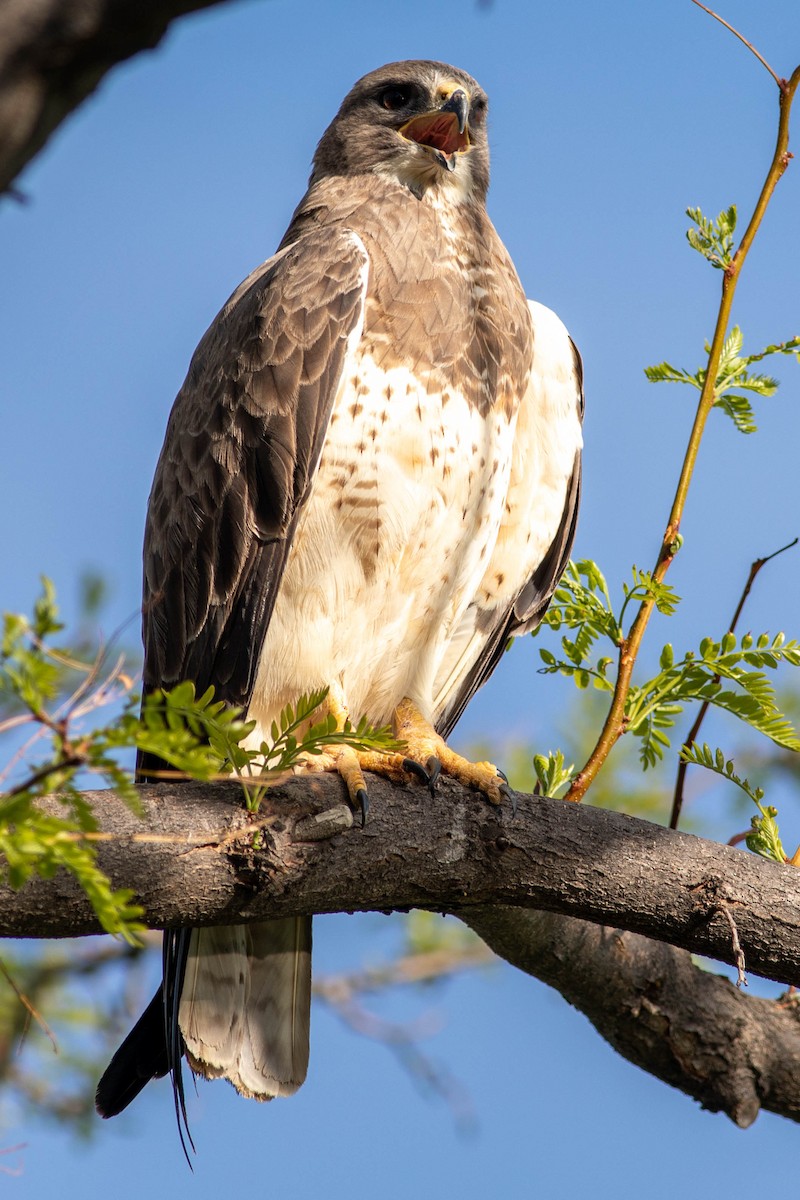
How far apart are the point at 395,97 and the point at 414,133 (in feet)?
0.66

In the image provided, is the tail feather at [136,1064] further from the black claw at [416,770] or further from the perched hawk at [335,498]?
the black claw at [416,770]

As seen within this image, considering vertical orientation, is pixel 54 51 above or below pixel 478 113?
below

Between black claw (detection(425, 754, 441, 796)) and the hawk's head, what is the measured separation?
205cm

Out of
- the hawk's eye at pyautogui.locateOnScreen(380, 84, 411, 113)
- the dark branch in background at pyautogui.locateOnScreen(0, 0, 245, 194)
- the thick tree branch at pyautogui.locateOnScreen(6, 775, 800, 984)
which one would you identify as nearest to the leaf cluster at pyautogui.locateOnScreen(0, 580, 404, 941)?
the dark branch in background at pyautogui.locateOnScreen(0, 0, 245, 194)

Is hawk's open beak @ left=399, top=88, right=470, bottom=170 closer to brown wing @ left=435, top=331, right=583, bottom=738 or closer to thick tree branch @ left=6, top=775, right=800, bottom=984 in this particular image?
brown wing @ left=435, top=331, right=583, bottom=738

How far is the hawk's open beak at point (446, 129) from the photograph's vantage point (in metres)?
4.43

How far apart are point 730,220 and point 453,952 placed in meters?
3.49

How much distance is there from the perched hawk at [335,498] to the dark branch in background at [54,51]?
2.35 metres

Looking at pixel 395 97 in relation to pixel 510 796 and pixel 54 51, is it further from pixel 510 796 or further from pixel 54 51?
pixel 54 51

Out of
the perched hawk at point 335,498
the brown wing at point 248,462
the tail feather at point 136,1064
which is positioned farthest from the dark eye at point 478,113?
the tail feather at point 136,1064

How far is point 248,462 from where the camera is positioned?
12.6ft

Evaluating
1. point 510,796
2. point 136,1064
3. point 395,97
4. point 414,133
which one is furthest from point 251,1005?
point 395,97

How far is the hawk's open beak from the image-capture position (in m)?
4.43

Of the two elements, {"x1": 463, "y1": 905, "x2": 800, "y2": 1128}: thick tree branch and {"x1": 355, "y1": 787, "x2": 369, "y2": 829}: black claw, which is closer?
{"x1": 355, "y1": 787, "x2": 369, "y2": 829}: black claw
